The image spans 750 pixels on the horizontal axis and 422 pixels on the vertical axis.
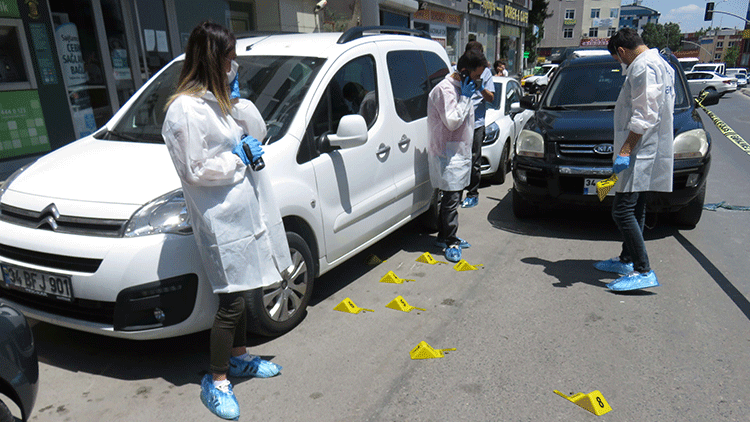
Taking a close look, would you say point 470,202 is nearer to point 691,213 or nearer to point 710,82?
point 691,213

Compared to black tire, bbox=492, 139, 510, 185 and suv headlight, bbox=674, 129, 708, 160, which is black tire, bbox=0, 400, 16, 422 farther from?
black tire, bbox=492, 139, 510, 185

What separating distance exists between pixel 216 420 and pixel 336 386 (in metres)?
0.66

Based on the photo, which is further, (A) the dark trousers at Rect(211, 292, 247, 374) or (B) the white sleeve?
(A) the dark trousers at Rect(211, 292, 247, 374)

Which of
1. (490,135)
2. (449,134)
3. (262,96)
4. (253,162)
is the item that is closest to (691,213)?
(449,134)

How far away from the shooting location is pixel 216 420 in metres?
2.74

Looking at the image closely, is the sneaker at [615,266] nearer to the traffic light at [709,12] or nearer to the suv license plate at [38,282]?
the suv license plate at [38,282]

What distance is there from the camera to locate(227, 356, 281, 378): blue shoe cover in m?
3.13

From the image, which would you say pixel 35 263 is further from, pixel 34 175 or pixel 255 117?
pixel 255 117

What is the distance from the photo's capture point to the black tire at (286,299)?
10.8 ft

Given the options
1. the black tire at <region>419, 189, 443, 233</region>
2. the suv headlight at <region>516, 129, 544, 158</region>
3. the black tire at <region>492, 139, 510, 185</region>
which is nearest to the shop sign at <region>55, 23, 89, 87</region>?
the black tire at <region>419, 189, 443, 233</region>

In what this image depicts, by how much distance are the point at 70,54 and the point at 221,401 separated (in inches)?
307

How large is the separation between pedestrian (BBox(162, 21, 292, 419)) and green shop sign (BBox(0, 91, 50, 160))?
263 inches

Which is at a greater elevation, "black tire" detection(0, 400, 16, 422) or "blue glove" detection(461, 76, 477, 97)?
"blue glove" detection(461, 76, 477, 97)

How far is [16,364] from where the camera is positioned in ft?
6.82
